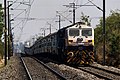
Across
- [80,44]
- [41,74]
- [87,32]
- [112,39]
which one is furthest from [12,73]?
[112,39]

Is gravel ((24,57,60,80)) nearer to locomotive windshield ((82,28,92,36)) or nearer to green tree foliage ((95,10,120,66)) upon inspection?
locomotive windshield ((82,28,92,36))

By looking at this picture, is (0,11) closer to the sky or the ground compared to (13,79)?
closer to the sky

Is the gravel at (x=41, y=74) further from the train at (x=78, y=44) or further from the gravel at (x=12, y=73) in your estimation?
the train at (x=78, y=44)

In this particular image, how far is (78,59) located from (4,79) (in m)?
11.2

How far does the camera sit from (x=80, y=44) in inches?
1161

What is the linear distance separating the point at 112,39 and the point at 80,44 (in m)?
8.96

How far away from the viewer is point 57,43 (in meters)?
34.3

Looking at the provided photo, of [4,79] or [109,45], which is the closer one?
[4,79]

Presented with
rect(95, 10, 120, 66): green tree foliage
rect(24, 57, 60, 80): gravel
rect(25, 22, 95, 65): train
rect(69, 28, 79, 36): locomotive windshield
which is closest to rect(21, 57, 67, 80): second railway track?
rect(24, 57, 60, 80): gravel

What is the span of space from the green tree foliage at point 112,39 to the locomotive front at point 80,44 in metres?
6.27

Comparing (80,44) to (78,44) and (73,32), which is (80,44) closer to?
(78,44)

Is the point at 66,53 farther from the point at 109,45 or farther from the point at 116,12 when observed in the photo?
the point at 116,12

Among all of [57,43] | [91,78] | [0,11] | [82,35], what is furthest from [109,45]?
[0,11]

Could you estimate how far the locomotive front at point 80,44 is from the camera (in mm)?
29469
